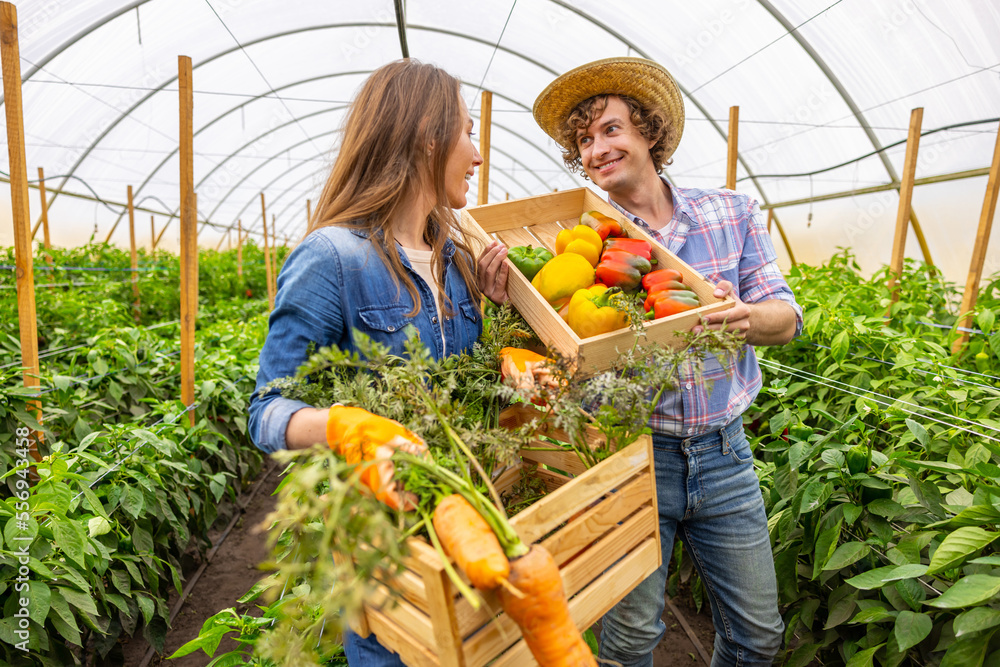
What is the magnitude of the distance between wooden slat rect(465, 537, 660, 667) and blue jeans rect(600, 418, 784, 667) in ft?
1.60

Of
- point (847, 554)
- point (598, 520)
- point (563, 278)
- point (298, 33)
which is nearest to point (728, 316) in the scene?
point (563, 278)

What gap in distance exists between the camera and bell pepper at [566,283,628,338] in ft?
4.12

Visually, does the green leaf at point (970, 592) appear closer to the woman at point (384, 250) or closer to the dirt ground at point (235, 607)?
the woman at point (384, 250)

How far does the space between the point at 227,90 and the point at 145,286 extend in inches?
129

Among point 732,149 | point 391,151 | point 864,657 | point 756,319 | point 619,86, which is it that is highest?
point 732,149

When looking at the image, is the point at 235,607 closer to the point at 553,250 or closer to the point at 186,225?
the point at 186,225

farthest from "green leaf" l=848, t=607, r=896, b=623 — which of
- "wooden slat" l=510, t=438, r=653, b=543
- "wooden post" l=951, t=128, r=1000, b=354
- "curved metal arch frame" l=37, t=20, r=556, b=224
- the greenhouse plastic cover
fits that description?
"curved metal arch frame" l=37, t=20, r=556, b=224

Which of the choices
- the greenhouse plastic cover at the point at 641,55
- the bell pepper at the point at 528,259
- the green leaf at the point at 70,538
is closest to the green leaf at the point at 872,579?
the bell pepper at the point at 528,259

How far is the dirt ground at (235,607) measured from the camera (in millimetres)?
2572

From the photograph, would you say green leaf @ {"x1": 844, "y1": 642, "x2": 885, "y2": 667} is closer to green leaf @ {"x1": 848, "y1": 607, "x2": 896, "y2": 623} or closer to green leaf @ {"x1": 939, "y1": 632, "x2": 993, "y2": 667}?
green leaf @ {"x1": 848, "y1": 607, "x2": 896, "y2": 623}

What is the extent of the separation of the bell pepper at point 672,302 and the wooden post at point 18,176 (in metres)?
2.39

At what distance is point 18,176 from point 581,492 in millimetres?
2604

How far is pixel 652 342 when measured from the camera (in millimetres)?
1245

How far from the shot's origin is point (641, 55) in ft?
23.0
